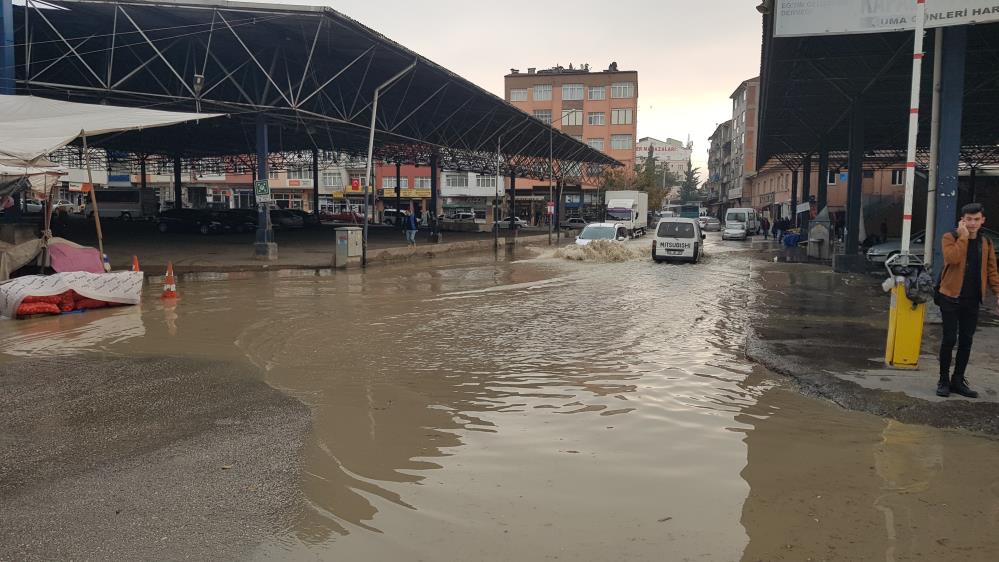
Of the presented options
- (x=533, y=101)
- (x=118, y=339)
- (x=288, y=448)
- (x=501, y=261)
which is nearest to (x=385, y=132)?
(x=501, y=261)

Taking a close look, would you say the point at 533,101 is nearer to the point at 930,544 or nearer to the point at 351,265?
the point at 351,265

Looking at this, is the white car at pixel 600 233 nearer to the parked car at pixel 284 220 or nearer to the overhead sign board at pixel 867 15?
the overhead sign board at pixel 867 15

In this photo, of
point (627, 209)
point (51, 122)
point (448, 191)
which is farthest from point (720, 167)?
point (51, 122)

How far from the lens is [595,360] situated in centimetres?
887

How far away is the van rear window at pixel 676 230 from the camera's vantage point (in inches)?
1030

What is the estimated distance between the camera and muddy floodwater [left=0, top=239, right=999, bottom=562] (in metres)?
3.99

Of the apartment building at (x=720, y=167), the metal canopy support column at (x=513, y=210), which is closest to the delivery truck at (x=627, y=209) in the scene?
the metal canopy support column at (x=513, y=210)

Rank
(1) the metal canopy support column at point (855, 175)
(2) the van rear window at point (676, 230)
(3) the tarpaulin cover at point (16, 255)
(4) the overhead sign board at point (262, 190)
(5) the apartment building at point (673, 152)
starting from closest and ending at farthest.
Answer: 1. (3) the tarpaulin cover at point (16, 255)
2. (1) the metal canopy support column at point (855, 175)
3. (4) the overhead sign board at point (262, 190)
4. (2) the van rear window at point (676, 230)
5. (5) the apartment building at point (673, 152)

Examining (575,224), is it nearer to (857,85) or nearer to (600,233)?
(600,233)

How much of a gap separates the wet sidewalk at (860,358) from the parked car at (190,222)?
33.1 meters

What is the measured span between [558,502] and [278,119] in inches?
993

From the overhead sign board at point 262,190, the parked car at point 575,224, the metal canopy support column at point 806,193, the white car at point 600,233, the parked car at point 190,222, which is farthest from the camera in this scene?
the parked car at point 575,224

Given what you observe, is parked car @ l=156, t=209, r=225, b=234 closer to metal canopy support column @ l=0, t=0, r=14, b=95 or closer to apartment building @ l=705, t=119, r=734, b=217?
metal canopy support column @ l=0, t=0, r=14, b=95

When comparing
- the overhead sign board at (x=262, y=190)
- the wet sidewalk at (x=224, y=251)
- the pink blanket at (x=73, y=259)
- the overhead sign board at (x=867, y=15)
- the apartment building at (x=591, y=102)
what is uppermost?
the apartment building at (x=591, y=102)
